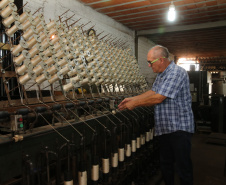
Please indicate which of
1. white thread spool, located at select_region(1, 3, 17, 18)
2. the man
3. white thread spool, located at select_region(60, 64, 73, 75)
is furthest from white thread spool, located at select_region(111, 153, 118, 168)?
white thread spool, located at select_region(1, 3, 17, 18)

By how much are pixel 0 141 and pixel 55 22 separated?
4.50 feet

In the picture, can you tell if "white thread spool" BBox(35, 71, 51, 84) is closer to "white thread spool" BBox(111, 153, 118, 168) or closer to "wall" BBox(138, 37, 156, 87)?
"white thread spool" BBox(111, 153, 118, 168)

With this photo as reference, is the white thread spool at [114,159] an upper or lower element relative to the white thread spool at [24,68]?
lower

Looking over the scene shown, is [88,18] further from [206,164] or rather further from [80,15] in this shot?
[206,164]

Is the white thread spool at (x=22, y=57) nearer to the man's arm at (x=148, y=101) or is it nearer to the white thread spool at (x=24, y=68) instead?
the white thread spool at (x=24, y=68)

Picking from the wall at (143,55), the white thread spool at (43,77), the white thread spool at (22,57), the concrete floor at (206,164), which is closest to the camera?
the white thread spool at (22,57)

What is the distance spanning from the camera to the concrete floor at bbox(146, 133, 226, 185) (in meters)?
3.24

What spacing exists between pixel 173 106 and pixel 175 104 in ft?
0.10

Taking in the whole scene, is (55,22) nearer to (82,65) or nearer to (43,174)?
(82,65)

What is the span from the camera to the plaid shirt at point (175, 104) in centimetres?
219

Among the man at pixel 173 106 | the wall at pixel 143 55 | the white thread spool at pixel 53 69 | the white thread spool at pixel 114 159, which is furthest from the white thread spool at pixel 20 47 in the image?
the wall at pixel 143 55

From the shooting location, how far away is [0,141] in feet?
4.24

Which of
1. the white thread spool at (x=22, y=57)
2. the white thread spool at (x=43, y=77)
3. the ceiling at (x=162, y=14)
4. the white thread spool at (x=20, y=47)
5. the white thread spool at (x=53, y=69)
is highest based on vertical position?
the ceiling at (x=162, y=14)

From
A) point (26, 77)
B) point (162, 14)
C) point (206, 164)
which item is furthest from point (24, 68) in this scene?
point (162, 14)
